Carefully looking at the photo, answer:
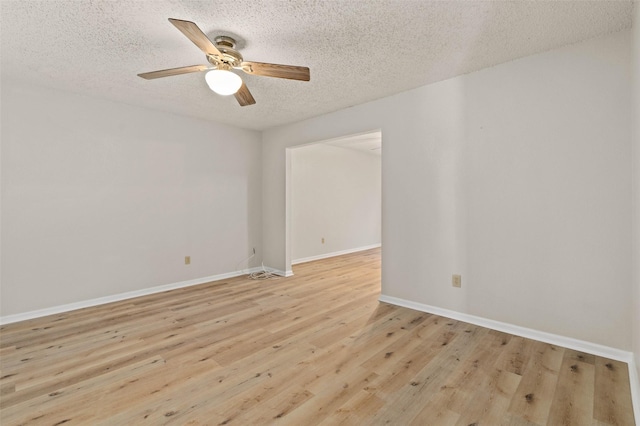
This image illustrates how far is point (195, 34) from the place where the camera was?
5.81 ft

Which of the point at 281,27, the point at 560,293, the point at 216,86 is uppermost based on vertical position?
the point at 281,27

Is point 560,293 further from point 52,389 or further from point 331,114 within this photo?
point 52,389

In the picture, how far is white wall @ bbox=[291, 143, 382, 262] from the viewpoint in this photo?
5867mm

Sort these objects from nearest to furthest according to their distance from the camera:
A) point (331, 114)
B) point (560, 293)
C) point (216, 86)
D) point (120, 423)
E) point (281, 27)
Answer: point (120, 423) → point (281, 27) → point (216, 86) → point (560, 293) → point (331, 114)

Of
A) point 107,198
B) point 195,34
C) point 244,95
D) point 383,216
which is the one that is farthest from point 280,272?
point 195,34

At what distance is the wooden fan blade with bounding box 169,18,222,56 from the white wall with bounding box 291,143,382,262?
10.3ft

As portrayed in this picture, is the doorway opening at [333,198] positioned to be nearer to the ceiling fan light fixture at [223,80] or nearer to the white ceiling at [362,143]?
the white ceiling at [362,143]

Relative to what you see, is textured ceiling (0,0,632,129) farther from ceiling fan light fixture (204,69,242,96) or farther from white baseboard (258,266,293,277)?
white baseboard (258,266,293,277)

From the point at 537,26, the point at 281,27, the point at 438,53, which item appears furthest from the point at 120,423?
the point at 537,26

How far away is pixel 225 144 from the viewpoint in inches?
181

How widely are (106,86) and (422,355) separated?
387cm

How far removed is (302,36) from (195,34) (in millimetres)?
767

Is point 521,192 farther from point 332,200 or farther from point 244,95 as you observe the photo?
point 332,200

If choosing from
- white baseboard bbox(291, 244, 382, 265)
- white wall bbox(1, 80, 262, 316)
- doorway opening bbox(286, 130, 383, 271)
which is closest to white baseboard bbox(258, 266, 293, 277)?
doorway opening bbox(286, 130, 383, 271)
